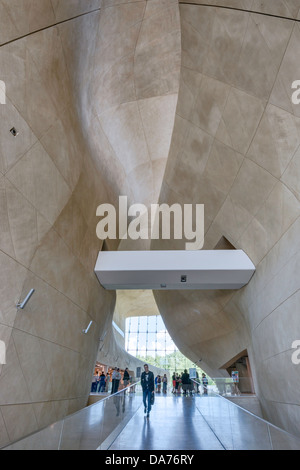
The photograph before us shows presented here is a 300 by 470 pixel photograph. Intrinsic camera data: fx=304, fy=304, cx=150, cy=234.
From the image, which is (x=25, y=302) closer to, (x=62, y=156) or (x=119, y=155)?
(x=62, y=156)

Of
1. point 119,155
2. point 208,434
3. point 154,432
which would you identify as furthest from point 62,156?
point 208,434

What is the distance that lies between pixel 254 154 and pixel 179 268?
4.77 meters

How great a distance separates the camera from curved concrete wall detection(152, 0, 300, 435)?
708 centimetres

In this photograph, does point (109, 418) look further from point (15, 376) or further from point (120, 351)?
point (120, 351)

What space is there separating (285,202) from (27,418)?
27.6 feet

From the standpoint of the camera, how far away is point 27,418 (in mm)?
7387

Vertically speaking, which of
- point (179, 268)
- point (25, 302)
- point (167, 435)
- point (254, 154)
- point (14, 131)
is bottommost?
point (167, 435)

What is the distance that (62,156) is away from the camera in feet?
27.7

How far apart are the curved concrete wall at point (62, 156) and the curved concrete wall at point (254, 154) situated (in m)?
1.97

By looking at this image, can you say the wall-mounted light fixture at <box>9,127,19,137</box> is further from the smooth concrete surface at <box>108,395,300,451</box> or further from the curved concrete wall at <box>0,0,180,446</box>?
the smooth concrete surface at <box>108,395,300,451</box>

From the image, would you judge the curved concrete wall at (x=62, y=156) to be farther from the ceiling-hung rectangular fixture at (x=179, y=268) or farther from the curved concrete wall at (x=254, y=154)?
the curved concrete wall at (x=254, y=154)

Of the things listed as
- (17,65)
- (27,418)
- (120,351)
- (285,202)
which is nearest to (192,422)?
(27,418)

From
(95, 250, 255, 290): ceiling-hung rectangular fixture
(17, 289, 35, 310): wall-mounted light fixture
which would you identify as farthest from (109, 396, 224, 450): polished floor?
(95, 250, 255, 290): ceiling-hung rectangular fixture

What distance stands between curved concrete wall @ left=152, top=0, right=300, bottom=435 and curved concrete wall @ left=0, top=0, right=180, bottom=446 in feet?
6.48
